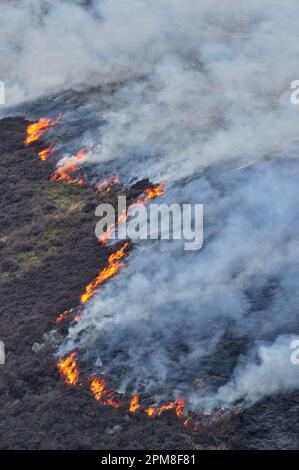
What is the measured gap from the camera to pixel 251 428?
27.2 m

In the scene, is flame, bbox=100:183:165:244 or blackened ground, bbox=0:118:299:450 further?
flame, bbox=100:183:165:244

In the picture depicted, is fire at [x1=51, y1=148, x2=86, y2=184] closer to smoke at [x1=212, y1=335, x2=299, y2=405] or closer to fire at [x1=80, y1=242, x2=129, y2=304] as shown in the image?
fire at [x1=80, y1=242, x2=129, y2=304]

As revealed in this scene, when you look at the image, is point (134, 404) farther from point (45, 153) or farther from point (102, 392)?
point (45, 153)

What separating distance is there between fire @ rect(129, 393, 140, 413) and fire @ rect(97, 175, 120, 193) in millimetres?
13638

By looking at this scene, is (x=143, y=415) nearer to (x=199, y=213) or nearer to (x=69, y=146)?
(x=199, y=213)

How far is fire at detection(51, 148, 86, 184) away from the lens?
40963mm

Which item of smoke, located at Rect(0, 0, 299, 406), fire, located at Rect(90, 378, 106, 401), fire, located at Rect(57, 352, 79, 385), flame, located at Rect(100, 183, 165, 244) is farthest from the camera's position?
flame, located at Rect(100, 183, 165, 244)

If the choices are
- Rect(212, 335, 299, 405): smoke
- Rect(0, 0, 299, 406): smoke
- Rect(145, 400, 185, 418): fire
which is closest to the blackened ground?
Rect(145, 400, 185, 418): fire

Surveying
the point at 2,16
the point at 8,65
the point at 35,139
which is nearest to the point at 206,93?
the point at 35,139

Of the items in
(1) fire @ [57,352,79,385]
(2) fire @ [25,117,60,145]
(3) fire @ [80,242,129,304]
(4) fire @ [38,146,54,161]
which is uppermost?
(2) fire @ [25,117,60,145]

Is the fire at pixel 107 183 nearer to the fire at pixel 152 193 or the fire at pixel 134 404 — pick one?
the fire at pixel 152 193

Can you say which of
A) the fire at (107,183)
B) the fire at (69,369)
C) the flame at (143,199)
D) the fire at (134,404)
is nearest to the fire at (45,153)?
the fire at (107,183)

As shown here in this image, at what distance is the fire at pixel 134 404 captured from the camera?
28203 mm

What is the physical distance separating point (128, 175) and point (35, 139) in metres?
7.60
